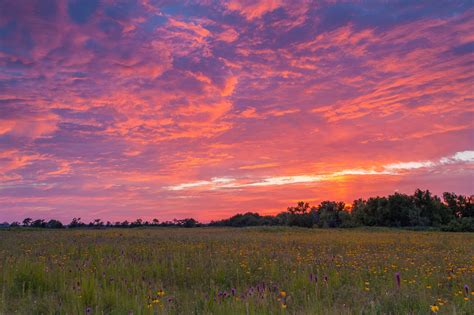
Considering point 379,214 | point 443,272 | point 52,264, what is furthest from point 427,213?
point 52,264

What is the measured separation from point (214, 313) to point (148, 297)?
1334 millimetres

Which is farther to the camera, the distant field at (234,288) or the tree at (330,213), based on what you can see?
the tree at (330,213)

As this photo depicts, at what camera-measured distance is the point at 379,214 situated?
76.8 meters

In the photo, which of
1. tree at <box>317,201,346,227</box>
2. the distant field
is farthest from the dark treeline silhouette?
the distant field

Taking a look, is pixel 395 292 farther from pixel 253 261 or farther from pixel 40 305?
pixel 40 305

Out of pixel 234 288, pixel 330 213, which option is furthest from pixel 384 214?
pixel 234 288

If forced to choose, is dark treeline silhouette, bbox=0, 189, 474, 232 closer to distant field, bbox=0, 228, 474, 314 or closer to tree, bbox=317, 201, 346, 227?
tree, bbox=317, 201, 346, 227

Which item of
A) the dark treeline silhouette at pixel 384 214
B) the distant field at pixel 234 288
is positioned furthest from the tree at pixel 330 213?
the distant field at pixel 234 288

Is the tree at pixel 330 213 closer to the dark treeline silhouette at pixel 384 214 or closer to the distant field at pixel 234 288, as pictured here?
the dark treeline silhouette at pixel 384 214

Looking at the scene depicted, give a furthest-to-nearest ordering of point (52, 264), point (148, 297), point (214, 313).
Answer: point (52, 264), point (148, 297), point (214, 313)

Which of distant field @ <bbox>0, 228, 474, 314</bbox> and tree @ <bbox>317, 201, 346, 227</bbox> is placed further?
tree @ <bbox>317, 201, 346, 227</bbox>

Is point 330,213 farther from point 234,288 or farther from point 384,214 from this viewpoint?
point 234,288

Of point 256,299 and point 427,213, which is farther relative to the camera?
point 427,213

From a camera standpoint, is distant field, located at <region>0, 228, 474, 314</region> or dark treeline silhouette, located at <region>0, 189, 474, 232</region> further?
dark treeline silhouette, located at <region>0, 189, 474, 232</region>
